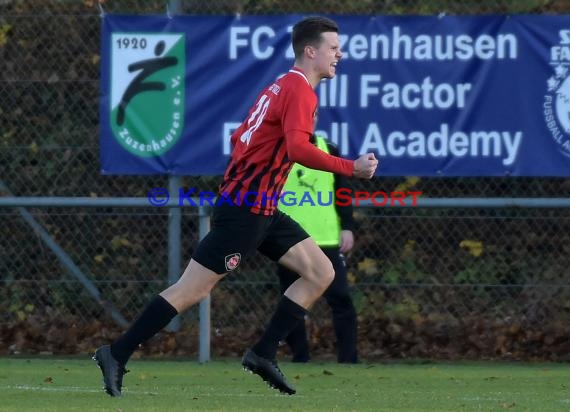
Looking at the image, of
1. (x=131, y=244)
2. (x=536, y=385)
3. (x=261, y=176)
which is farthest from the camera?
(x=131, y=244)

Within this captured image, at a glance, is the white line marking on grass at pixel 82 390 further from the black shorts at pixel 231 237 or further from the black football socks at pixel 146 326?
the black shorts at pixel 231 237

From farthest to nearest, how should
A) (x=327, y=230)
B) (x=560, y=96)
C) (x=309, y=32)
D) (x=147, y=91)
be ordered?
(x=147, y=91)
(x=560, y=96)
(x=327, y=230)
(x=309, y=32)

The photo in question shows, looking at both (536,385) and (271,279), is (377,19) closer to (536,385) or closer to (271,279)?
(271,279)

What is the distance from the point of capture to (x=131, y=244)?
472 inches

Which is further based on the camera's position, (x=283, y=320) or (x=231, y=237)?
(x=283, y=320)

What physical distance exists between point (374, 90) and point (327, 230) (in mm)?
1525

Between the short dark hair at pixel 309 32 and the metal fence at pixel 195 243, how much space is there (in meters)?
4.02

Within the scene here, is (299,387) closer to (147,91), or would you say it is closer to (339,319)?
(339,319)

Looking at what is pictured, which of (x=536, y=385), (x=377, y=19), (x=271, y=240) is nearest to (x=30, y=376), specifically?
(x=271, y=240)

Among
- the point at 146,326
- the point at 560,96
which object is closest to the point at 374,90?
the point at 560,96

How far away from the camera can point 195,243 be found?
38.8 ft

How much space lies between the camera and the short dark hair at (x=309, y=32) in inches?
288

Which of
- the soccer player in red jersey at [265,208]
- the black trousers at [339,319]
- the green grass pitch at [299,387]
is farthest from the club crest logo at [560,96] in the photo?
the soccer player in red jersey at [265,208]

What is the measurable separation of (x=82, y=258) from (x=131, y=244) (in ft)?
1.45
